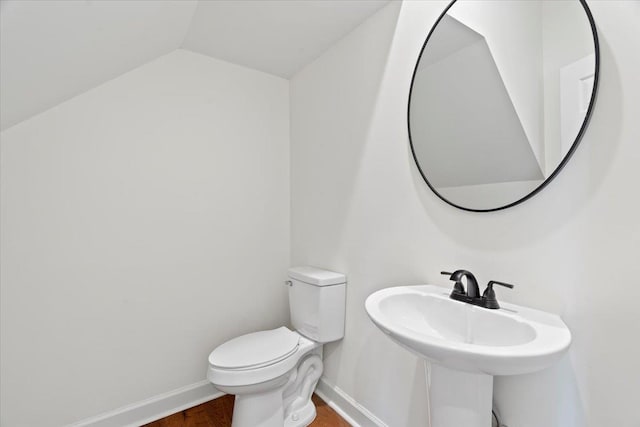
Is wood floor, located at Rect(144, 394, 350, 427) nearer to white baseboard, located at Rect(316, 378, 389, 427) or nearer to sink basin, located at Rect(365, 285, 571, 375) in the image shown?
white baseboard, located at Rect(316, 378, 389, 427)

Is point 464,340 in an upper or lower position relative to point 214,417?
upper

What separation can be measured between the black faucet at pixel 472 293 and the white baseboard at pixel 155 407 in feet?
5.38

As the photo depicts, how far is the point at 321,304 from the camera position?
1.68 meters

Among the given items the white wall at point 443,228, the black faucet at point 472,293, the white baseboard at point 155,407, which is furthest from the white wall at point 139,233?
the black faucet at point 472,293

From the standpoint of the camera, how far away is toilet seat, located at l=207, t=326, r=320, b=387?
1.40 m

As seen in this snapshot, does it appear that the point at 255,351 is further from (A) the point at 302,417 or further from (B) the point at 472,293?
(B) the point at 472,293

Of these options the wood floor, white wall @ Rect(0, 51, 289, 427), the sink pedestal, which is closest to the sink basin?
the sink pedestal

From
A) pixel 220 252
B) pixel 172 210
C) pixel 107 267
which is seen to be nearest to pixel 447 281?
pixel 220 252

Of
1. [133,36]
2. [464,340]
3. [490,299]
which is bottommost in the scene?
[464,340]

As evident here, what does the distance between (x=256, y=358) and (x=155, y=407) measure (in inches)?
30.4

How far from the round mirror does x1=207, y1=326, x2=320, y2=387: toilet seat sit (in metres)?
1.11

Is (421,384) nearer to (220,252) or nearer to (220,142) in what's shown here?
(220,252)

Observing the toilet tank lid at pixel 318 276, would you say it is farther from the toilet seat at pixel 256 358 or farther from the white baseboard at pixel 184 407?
the white baseboard at pixel 184 407

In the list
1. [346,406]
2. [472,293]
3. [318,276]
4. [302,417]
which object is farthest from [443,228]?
[302,417]
